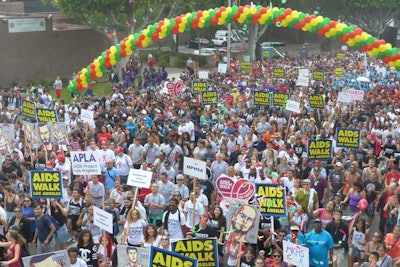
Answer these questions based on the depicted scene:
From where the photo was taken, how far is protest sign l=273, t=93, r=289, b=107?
22328 millimetres

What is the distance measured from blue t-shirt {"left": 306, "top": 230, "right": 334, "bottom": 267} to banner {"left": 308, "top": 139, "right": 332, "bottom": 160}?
184 inches

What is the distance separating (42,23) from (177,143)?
24886mm

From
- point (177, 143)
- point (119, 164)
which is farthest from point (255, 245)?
point (177, 143)

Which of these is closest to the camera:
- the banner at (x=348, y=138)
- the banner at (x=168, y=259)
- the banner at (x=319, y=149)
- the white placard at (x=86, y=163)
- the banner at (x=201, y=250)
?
the banner at (x=168, y=259)

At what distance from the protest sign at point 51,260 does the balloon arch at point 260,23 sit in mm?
12014

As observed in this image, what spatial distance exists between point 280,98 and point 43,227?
11439 millimetres

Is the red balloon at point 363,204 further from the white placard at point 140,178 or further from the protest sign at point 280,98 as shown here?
the protest sign at point 280,98

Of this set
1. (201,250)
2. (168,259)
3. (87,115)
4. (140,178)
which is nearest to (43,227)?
(140,178)

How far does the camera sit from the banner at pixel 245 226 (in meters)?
11.6

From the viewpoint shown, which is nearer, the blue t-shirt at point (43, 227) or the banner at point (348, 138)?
the blue t-shirt at point (43, 227)

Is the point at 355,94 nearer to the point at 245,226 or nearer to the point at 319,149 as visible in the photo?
the point at 319,149

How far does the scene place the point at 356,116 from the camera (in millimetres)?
21359

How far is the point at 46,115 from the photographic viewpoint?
19.1 metres

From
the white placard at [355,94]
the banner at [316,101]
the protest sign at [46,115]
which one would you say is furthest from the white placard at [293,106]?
the protest sign at [46,115]
